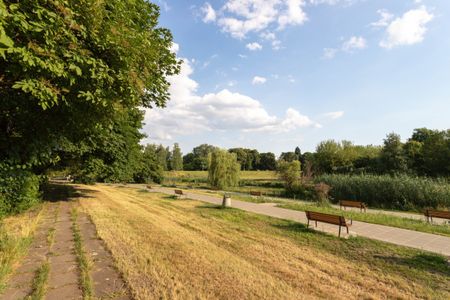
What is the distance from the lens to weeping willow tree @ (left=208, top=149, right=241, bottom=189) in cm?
3584

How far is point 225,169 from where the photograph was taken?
35844 millimetres

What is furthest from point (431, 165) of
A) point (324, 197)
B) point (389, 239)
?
point (389, 239)

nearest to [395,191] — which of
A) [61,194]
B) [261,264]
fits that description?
[261,264]

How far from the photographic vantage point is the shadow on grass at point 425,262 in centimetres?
574

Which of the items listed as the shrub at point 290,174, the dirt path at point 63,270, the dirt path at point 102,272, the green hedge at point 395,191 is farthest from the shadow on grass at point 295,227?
the shrub at point 290,174

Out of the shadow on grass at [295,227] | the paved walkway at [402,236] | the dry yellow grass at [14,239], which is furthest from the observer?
the shadow on grass at [295,227]

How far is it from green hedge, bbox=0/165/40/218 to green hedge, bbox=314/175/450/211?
22736 mm


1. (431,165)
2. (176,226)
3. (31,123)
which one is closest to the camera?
(31,123)

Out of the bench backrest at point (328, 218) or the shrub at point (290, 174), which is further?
the shrub at point (290, 174)

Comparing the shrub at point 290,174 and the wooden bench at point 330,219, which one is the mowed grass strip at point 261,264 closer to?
the wooden bench at point 330,219

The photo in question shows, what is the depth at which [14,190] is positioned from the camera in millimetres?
9039

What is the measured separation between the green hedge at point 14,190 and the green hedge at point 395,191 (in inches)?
895

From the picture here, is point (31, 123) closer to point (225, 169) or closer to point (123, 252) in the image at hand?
point (123, 252)

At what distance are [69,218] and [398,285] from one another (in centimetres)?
985
